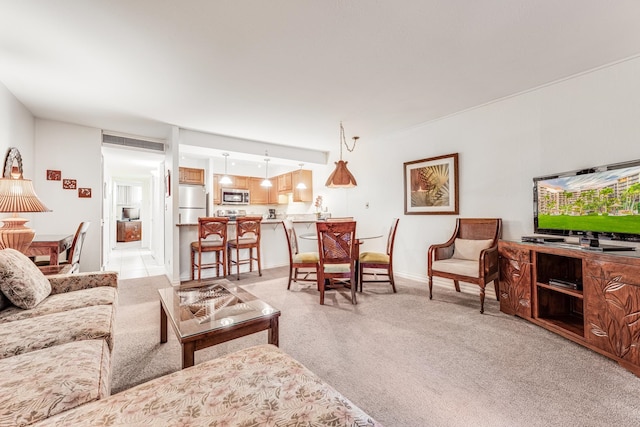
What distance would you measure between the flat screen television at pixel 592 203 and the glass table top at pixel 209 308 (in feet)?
8.70

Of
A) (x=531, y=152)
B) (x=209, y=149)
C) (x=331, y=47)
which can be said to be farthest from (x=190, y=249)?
(x=531, y=152)

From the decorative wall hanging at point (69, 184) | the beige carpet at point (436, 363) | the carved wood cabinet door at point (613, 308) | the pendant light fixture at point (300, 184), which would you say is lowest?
the beige carpet at point (436, 363)

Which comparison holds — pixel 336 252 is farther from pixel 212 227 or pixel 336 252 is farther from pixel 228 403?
pixel 228 403

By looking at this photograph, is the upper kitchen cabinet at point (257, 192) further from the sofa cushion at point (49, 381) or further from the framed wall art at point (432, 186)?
the sofa cushion at point (49, 381)

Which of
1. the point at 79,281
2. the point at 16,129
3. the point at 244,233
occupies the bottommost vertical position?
the point at 79,281

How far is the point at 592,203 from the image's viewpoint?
7.39ft

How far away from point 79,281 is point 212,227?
6.16ft

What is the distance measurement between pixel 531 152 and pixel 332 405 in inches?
132

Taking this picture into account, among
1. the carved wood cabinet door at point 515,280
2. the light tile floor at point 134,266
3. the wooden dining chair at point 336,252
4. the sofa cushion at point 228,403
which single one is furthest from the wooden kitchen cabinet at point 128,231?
the carved wood cabinet door at point 515,280

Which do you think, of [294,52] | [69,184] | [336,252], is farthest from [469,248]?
[69,184]

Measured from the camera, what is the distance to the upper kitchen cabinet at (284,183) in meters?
6.77

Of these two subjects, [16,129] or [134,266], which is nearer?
[16,129]

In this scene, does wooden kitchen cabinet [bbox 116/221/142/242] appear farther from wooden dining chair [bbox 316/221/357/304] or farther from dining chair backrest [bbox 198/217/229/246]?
wooden dining chair [bbox 316/221/357/304]

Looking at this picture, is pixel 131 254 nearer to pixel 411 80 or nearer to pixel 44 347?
pixel 44 347
